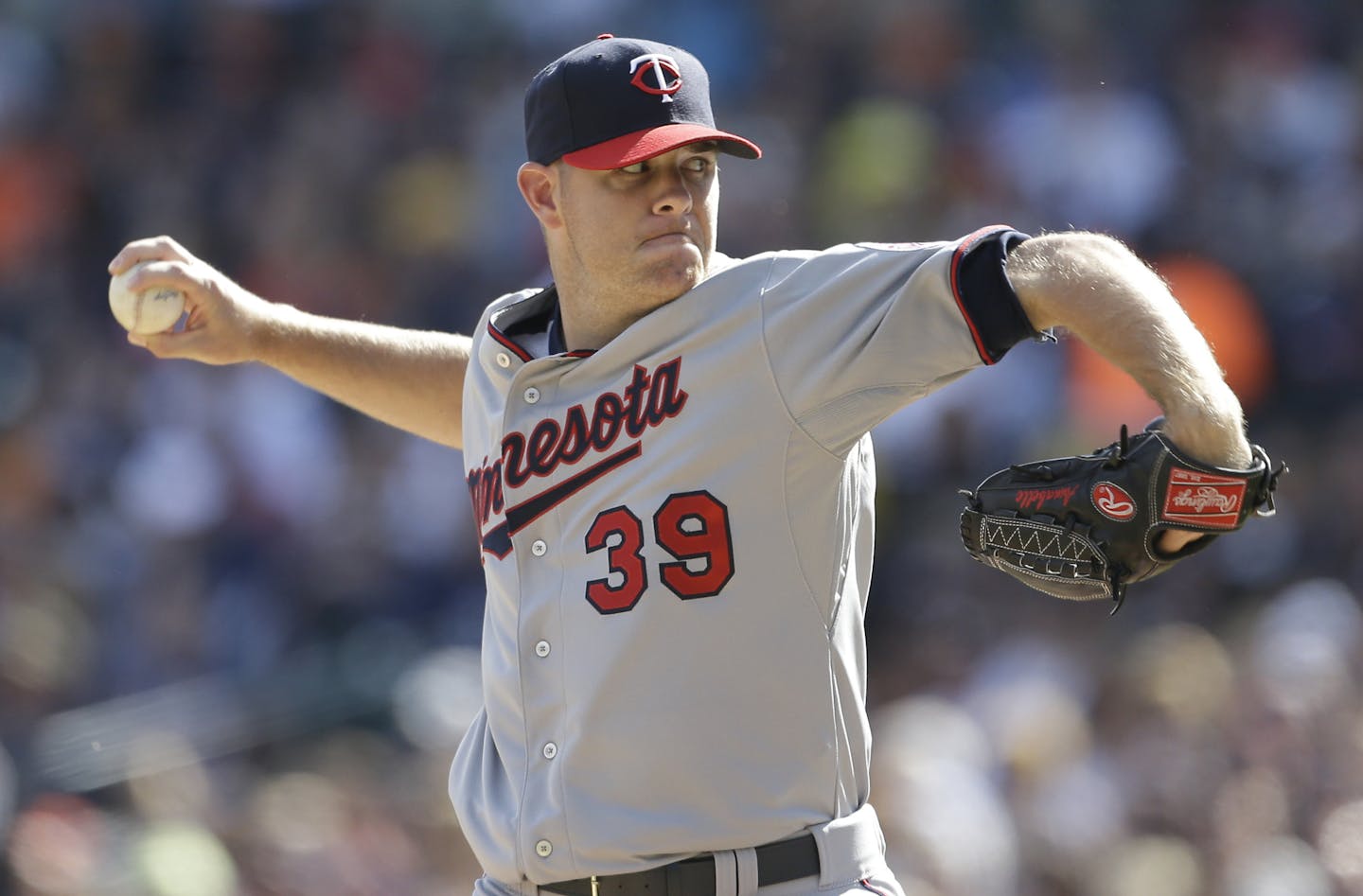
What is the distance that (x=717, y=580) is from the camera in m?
2.45

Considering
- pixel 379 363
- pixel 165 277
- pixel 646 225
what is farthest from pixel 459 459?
pixel 646 225

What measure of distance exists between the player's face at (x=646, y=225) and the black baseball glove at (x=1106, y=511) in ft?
1.87

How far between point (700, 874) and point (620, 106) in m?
1.16

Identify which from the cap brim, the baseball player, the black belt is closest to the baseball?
the baseball player

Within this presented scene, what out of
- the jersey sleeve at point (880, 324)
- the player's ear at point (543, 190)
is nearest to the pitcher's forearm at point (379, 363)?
the player's ear at point (543, 190)

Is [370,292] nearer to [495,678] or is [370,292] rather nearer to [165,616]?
[165,616]

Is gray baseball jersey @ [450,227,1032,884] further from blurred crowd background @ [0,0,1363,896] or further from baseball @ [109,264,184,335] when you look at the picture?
blurred crowd background @ [0,0,1363,896]

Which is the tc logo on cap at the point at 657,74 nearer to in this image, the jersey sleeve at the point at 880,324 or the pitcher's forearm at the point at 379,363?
the jersey sleeve at the point at 880,324

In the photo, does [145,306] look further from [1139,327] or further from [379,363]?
[1139,327]

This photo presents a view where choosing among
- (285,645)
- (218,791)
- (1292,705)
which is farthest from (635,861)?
(285,645)

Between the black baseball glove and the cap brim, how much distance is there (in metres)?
0.68

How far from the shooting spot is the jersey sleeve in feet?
7.43

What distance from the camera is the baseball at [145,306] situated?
3031 mm

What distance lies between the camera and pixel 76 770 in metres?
5.98
